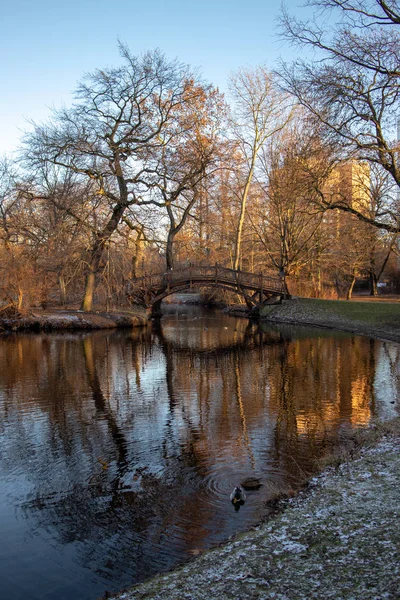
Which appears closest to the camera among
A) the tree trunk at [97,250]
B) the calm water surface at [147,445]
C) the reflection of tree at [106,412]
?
the calm water surface at [147,445]

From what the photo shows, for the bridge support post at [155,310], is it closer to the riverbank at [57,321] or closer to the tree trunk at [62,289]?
the riverbank at [57,321]

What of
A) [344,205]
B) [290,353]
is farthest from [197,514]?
[344,205]

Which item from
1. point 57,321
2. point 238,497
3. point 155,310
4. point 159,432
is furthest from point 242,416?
point 155,310

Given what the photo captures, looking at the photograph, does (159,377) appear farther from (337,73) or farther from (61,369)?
(337,73)

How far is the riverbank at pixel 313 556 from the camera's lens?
4156 millimetres

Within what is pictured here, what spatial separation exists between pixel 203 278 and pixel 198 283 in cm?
86

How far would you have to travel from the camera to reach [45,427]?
10664 mm

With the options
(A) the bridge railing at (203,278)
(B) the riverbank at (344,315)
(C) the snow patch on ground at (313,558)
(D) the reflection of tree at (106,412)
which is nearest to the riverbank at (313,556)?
(C) the snow patch on ground at (313,558)

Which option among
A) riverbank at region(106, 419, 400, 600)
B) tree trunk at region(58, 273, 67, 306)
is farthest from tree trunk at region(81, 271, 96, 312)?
riverbank at region(106, 419, 400, 600)

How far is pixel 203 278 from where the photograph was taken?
1374 inches

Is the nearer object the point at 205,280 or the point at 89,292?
the point at 89,292

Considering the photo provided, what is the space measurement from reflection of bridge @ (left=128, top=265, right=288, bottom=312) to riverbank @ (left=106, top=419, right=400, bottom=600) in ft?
91.1

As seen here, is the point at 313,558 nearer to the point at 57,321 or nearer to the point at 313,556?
the point at 313,556

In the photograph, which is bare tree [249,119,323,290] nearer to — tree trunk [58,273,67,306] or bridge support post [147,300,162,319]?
bridge support post [147,300,162,319]
